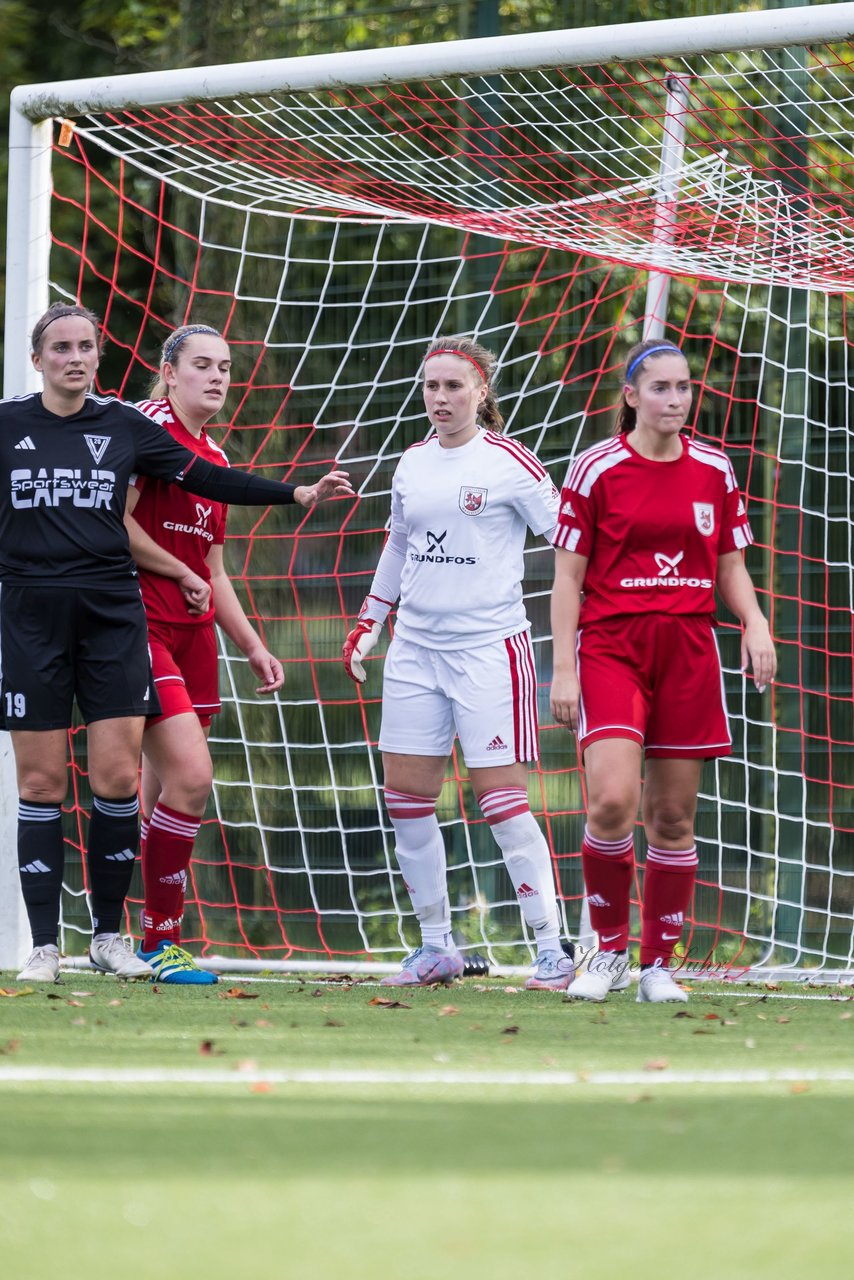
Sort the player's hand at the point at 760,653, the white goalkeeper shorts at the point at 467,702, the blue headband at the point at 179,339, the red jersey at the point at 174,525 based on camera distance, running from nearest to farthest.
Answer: the player's hand at the point at 760,653 → the white goalkeeper shorts at the point at 467,702 → the red jersey at the point at 174,525 → the blue headband at the point at 179,339

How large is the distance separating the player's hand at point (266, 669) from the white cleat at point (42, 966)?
3.37ft

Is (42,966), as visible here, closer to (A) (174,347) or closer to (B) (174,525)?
(B) (174,525)

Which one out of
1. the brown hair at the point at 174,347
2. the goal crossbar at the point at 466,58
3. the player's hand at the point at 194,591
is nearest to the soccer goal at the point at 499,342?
the goal crossbar at the point at 466,58

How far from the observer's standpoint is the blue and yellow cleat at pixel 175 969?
5.65 meters

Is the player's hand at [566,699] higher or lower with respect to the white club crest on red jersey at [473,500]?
lower

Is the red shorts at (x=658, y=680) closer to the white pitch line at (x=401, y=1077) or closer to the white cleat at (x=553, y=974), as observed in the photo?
the white cleat at (x=553, y=974)

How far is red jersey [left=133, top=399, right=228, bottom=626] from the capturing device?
18.7ft

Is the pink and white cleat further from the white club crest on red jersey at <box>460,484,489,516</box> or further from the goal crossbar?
the goal crossbar

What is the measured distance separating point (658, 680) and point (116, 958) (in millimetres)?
1817

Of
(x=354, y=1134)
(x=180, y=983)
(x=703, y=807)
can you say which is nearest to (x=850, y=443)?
(x=703, y=807)

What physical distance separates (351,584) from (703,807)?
1880 mm

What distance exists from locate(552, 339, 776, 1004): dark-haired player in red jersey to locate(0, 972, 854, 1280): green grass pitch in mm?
702

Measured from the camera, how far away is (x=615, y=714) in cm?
510

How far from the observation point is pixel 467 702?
5.45 metres
